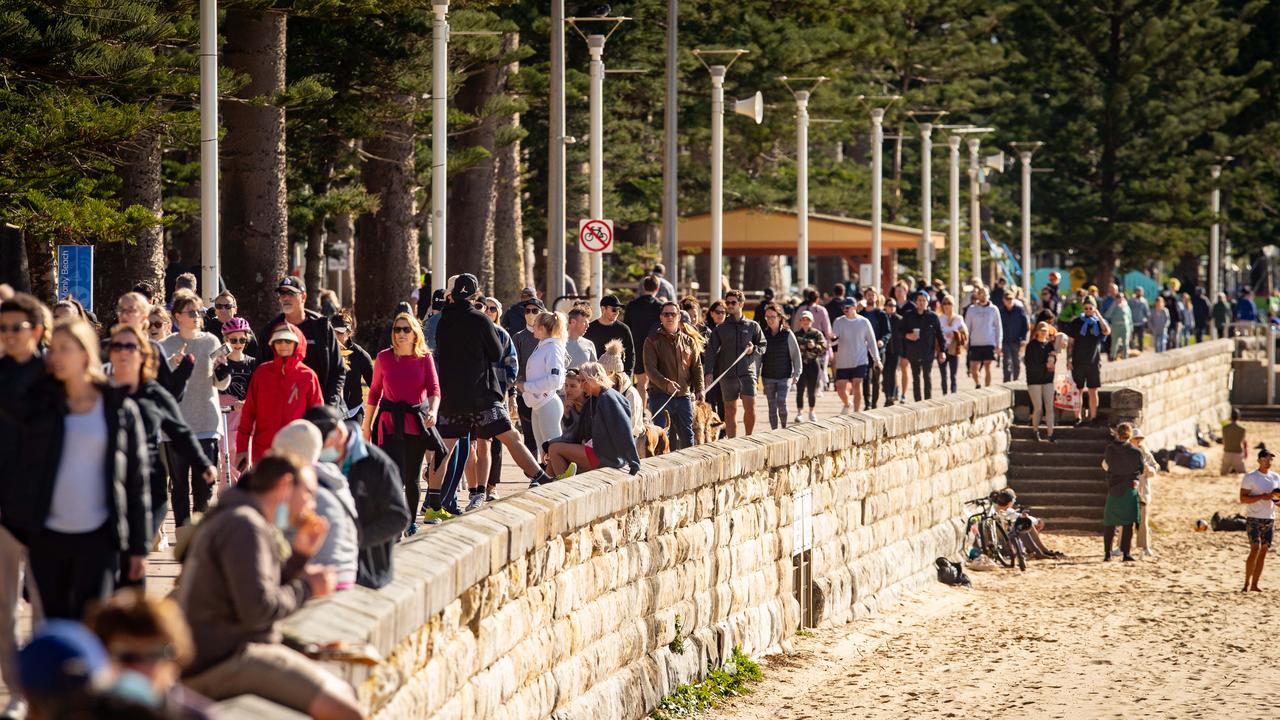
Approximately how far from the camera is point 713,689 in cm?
1515

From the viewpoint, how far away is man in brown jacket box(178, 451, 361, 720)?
6.89 meters

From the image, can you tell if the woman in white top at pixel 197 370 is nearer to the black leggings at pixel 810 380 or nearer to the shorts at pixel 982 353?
the black leggings at pixel 810 380

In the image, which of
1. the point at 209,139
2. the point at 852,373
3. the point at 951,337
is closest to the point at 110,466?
the point at 209,139

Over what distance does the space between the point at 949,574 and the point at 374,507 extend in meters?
15.2

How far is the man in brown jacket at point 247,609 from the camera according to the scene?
689 centimetres

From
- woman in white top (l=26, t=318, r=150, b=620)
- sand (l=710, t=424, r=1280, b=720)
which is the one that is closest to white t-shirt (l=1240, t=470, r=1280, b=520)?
sand (l=710, t=424, r=1280, b=720)

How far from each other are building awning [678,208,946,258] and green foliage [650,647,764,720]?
26.5m

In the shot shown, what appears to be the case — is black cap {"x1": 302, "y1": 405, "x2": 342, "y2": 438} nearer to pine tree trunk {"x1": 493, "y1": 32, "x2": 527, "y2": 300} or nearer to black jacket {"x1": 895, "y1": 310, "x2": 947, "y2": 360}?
black jacket {"x1": 895, "y1": 310, "x2": 947, "y2": 360}

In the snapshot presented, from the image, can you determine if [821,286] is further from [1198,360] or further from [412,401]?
[412,401]

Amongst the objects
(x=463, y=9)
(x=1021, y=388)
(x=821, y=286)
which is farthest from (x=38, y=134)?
(x=821, y=286)

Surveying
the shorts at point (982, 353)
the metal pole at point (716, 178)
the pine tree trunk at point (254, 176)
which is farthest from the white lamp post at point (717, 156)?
the pine tree trunk at point (254, 176)

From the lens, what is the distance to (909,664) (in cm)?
1819

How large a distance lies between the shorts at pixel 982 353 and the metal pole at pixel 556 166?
19.5 feet

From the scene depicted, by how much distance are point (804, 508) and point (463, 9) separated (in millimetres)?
12292
